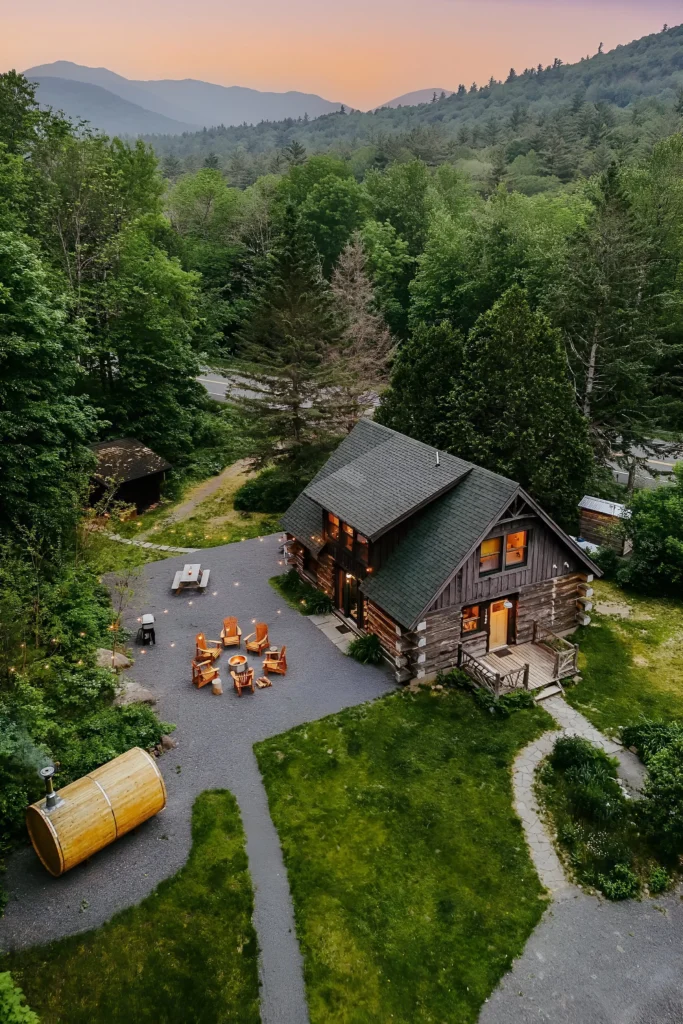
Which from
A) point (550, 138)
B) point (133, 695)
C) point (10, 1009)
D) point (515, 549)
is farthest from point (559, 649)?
point (550, 138)

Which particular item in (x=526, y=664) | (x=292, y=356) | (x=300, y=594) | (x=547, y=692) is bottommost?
(x=547, y=692)

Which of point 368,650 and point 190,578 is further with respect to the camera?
point 190,578

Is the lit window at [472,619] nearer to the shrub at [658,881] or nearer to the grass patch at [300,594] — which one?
the grass patch at [300,594]

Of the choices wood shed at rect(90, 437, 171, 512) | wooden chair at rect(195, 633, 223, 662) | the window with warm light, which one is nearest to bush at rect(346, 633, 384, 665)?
the window with warm light

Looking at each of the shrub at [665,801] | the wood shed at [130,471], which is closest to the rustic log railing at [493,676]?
the shrub at [665,801]

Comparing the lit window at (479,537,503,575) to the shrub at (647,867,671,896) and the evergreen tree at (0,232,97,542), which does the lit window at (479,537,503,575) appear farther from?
the evergreen tree at (0,232,97,542)

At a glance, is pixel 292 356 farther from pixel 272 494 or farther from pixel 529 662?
pixel 529 662
